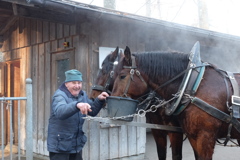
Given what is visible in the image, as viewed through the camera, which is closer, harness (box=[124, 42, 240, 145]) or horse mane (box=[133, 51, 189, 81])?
harness (box=[124, 42, 240, 145])

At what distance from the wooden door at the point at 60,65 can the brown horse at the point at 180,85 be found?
87.2 inches

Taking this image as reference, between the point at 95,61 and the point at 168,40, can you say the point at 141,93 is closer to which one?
the point at 95,61

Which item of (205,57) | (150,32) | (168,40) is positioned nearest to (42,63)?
(150,32)

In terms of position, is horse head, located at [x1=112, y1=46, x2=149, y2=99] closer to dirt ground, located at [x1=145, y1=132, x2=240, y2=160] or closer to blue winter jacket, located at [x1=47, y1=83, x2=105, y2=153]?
blue winter jacket, located at [x1=47, y1=83, x2=105, y2=153]

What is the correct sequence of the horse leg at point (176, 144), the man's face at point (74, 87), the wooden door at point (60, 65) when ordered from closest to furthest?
the man's face at point (74, 87), the horse leg at point (176, 144), the wooden door at point (60, 65)

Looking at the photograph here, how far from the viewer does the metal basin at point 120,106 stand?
7.57 ft

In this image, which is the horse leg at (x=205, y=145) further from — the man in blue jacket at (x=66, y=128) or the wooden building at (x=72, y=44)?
the wooden building at (x=72, y=44)

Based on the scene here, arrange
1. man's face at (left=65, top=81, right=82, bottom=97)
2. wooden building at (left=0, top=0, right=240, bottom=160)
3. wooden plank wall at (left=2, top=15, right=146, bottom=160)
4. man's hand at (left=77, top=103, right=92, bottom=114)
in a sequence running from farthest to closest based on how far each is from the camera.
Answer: wooden plank wall at (left=2, top=15, right=146, bottom=160) < wooden building at (left=0, top=0, right=240, bottom=160) < man's face at (left=65, top=81, right=82, bottom=97) < man's hand at (left=77, top=103, right=92, bottom=114)

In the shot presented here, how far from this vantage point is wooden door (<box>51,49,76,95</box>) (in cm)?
466

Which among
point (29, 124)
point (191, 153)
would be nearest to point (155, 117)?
point (29, 124)

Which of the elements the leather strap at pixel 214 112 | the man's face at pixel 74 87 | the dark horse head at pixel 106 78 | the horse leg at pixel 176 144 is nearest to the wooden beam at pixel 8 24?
the dark horse head at pixel 106 78

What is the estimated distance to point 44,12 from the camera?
13.9 ft

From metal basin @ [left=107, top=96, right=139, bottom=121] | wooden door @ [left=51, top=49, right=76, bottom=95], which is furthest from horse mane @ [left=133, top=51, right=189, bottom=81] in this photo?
wooden door @ [left=51, top=49, right=76, bottom=95]

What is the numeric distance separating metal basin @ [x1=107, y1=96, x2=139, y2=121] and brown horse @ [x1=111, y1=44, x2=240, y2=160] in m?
0.13
